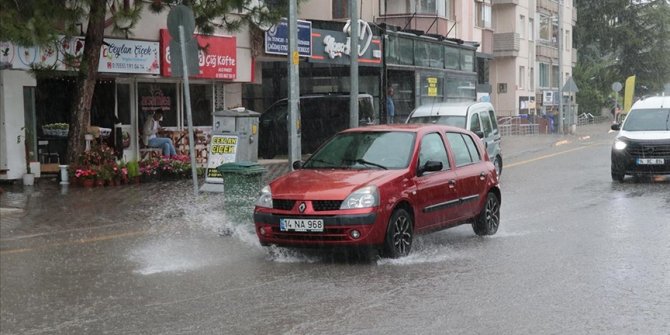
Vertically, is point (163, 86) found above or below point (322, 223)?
above

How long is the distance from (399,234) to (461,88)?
2831cm

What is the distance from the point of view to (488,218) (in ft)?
38.6

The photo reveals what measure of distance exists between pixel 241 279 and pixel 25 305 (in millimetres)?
2093

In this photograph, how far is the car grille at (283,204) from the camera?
31.2ft

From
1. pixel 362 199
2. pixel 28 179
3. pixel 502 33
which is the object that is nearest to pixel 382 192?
pixel 362 199

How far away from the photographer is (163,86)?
2172 centimetres

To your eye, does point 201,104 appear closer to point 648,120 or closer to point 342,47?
point 342,47

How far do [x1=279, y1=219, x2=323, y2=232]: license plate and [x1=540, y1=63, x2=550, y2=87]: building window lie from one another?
5426 cm

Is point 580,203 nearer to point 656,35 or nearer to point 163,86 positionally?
point 163,86

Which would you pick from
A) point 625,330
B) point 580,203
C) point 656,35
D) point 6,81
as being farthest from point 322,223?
point 656,35

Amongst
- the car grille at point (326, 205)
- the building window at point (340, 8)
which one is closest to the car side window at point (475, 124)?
the car grille at point (326, 205)

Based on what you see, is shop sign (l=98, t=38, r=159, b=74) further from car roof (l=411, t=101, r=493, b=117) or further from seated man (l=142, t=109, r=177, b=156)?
car roof (l=411, t=101, r=493, b=117)

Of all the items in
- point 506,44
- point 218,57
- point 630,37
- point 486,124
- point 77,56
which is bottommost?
point 486,124

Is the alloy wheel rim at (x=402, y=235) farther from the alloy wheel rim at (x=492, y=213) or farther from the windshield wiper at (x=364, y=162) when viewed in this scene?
the alloy wheel rim at (x=492, y=213)
